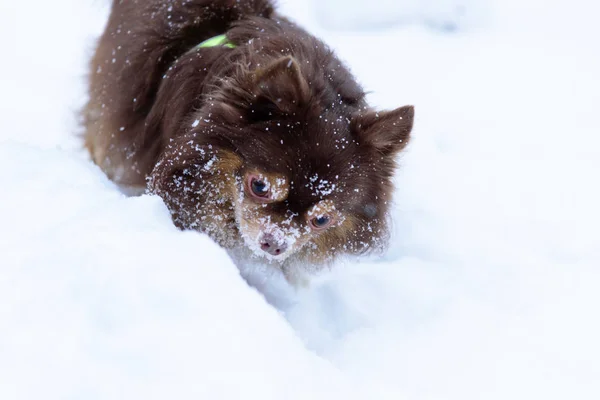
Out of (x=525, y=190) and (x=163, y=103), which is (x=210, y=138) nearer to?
(x=163, y=103)

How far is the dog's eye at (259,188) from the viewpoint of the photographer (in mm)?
2484

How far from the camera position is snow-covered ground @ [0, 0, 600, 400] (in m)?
1.73

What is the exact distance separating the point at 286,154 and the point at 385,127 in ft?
1.56

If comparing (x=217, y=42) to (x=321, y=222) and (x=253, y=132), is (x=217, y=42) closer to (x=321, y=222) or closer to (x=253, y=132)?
(x=253, y=132)

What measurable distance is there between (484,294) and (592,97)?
2788 millimetres

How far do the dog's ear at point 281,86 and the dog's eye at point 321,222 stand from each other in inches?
22.3

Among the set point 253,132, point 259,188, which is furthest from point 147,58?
point 259,188

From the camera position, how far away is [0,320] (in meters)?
1.68

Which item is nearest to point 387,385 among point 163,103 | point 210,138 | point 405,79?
point 210,138

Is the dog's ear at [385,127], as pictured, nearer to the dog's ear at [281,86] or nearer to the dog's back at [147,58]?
the dog's ear at [281,86]

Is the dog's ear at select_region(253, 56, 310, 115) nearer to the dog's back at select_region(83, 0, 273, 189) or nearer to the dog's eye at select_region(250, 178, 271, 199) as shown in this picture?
the dog's eye at select_region(250, 178, 271, 199)

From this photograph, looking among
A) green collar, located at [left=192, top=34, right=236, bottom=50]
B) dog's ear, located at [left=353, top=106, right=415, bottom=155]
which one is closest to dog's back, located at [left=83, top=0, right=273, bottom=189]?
green collar, located at [left=192, top=34, right=236, bottom=50]

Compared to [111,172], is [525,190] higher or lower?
higher

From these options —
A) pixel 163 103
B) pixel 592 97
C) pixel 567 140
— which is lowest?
pixel 163 103
